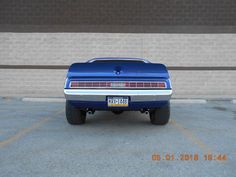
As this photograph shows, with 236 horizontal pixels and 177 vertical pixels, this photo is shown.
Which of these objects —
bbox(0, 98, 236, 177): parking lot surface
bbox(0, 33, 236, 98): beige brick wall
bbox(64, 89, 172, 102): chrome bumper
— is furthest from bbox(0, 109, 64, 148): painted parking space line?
bbox(0, 33, 236, 98): beige brick wall

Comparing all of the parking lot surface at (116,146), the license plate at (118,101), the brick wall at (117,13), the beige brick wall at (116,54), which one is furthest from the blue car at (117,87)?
the brick wall at (117,13)

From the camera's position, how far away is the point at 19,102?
11148 mm

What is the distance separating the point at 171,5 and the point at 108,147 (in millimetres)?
9851

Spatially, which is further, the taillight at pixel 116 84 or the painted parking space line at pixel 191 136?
the taillight at pixel 116 84

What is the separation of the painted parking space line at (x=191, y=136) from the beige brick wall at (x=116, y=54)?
6.56m

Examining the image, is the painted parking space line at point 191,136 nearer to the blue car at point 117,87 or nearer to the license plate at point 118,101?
the blue car at point 117,87

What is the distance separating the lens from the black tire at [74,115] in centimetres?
646

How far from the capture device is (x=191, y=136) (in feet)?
19.6

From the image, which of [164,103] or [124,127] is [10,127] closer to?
[124,127]

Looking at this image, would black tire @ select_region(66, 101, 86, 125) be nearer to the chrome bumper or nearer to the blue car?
the blue car

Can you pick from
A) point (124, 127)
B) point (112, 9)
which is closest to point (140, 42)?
point (112, 9)
